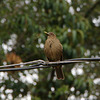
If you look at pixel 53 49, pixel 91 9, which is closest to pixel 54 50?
pixel 53 49

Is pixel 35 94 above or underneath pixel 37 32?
underneath

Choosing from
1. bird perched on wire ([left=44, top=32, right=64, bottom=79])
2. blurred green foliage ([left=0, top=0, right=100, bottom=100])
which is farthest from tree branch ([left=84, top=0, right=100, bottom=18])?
bird perched on wire ([left=44, top=32, right=64, bottom=79])

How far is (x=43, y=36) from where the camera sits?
6.27 metres

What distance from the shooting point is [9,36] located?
7438 mm

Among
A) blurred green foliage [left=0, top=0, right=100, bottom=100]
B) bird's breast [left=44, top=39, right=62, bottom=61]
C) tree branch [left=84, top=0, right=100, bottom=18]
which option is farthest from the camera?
tree branch [left=84, top=0, right=100, bottom=18]

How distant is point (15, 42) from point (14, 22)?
48.2 inches

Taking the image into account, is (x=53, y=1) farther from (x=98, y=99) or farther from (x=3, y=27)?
(x=98, y=99)

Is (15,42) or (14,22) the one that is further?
(15,42)

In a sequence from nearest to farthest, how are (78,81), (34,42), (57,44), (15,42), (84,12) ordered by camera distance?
(57,44)
(78,81)
(34,42)
(15,42)
(84,12)

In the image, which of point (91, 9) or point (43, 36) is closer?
point (43, 36)

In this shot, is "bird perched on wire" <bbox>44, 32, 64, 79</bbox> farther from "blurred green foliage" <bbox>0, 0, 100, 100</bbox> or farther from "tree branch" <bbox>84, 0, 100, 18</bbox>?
"tree branch" <bbox>84, 0, 100, 18</bbox>

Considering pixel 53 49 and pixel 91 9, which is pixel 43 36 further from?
pixel 91 9

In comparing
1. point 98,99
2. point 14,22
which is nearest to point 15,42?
point 14,22

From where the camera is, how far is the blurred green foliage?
252 inches
